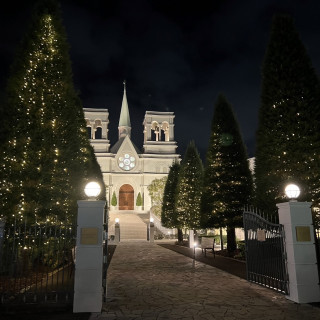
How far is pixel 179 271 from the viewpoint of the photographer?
12.1 m

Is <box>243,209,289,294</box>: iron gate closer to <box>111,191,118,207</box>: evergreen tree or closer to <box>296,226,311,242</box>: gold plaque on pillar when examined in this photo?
<box>296,226,311,242</box>: gold plaque on pillar

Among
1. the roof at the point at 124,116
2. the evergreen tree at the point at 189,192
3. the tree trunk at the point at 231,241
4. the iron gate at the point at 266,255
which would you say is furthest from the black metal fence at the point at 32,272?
the roof at the point at 124,116

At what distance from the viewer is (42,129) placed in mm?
11953

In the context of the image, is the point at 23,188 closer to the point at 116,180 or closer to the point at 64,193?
the point at 64,193

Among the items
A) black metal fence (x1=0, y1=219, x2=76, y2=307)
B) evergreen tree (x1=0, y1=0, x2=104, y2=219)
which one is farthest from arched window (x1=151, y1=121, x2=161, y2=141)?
black metal fence (x1=0, y1=219, x2=76, y2=307)

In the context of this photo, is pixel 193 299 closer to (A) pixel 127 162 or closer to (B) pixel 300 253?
(B) pixel 300 253

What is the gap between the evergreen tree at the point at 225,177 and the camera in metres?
17.9

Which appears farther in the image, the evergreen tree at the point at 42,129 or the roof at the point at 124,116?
the roof at the point at 124,116

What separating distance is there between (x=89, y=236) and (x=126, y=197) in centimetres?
5039

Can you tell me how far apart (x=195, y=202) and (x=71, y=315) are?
20.3 meters

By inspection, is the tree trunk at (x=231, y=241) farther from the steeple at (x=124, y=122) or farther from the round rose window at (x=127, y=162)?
the steeple at (x=124, y=122)

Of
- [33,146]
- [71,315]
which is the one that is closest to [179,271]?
[71,315]

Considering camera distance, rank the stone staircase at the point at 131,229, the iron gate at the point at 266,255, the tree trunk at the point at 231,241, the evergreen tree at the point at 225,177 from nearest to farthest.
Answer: the iron gate at the point at 266,255 < the tree trunk at the point at 231,241 < the evergreen tree at the point at 225,177 < the stone staircase at the point at 131,229

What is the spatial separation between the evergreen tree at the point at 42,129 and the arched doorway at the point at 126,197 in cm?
4368
